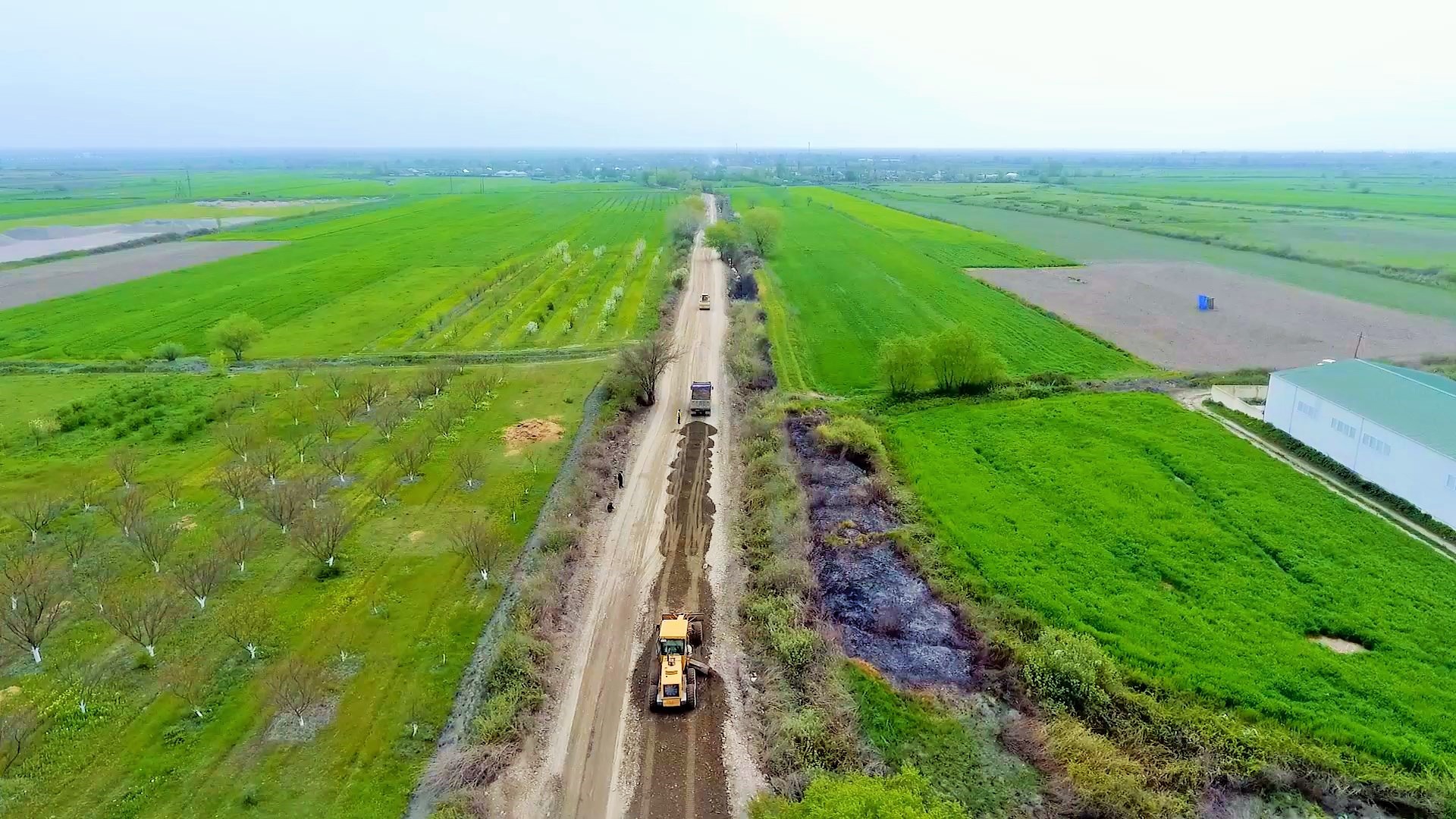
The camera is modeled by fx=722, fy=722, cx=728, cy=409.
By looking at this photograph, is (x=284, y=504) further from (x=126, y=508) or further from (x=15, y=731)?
(x=15, y=731)

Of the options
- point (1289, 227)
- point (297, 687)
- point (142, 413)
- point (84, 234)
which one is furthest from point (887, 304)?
point (84, 234)

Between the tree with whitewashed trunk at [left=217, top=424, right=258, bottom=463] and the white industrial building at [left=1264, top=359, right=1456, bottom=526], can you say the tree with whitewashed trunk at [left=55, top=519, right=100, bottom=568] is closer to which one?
the tree with whitewashed trunk at [left=217, top=424, right=258, bottom=463]

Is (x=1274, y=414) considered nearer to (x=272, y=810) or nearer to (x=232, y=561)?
(x=272, y=810)

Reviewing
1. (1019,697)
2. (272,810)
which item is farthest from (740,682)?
(272,810)

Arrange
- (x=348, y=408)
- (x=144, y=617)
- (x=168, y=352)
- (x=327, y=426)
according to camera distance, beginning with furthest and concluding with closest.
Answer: (x=168, y=352), (x=348, y=408), (x=327, y=426), (x=144, y=617)

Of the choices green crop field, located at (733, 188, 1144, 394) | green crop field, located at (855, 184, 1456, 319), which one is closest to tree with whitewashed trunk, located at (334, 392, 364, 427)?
green crop field, located at (733, 188, 1144, 394)
